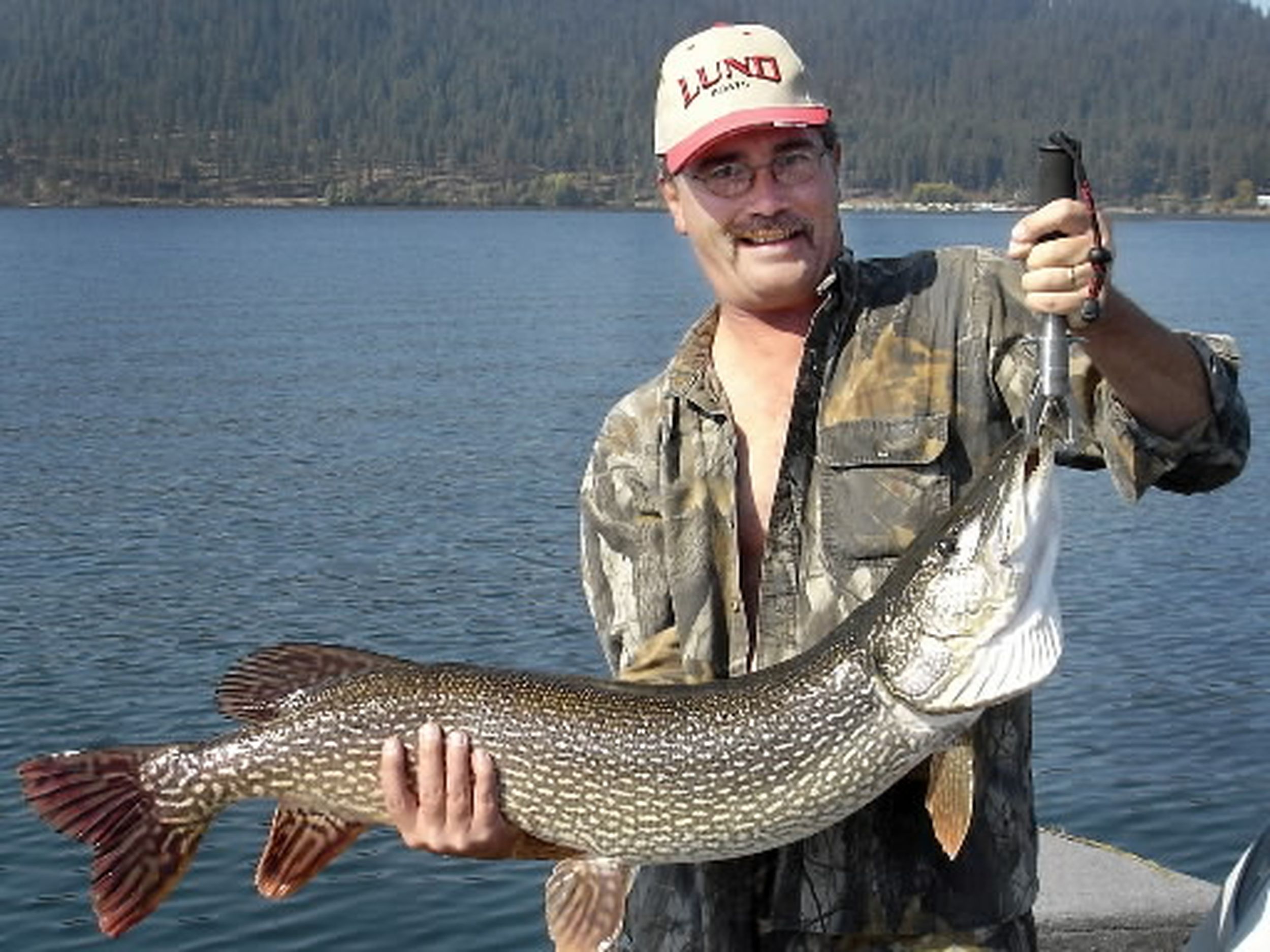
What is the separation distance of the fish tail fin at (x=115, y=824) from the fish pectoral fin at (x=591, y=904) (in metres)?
A: 0.77

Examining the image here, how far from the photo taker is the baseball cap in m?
4.08

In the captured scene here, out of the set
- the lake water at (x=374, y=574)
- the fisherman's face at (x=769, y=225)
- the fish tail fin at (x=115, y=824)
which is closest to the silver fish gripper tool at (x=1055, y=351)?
the fisherman's face at (x=769, y=225)

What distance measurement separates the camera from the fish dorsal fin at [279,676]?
415 centimetres

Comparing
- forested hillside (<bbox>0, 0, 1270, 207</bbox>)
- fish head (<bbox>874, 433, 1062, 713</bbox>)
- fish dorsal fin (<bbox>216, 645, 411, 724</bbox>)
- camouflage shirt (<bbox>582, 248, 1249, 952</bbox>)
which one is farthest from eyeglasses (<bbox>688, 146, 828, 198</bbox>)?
forested hillside (<bbox>0, 0, 1270, 207</bbox>)

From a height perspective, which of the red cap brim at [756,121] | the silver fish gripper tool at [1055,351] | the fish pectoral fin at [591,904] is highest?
the red cap brim at [756,121]

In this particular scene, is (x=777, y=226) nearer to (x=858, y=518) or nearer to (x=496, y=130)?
(x=858, y=518)

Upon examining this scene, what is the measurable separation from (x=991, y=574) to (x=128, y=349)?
3862 centimetres

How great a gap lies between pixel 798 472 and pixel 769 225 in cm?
50

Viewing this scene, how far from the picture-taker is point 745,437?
4.19 m

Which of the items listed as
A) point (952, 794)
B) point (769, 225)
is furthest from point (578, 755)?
point (769, 225)

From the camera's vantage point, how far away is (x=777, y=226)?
4059 millimetres

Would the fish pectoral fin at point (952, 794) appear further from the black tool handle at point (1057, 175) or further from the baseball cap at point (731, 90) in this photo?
the baseball cap at point (731, 90)

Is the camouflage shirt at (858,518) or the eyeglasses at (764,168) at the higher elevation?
the eyeglasses at (764,168)

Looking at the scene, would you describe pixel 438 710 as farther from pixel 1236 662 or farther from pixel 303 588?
pixel 303 588
